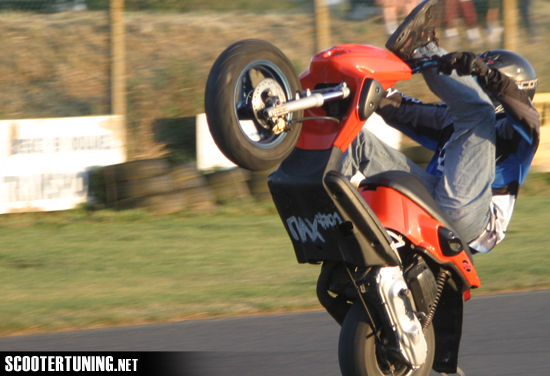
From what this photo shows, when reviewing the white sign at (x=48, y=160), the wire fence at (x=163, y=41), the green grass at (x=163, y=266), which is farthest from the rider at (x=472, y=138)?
the wire fence at (x=163, y=41)

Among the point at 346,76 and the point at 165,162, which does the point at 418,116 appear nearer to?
the point at 346,76

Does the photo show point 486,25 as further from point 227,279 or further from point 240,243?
point 227,279

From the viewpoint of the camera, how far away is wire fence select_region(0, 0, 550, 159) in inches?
368

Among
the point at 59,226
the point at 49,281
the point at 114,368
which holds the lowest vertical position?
the point at 59,226

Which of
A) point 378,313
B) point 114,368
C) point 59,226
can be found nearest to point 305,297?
point 114,368

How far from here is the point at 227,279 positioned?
5.87 metres

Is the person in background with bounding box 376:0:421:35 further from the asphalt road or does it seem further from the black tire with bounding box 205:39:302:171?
the black tire with bounding box 205:39:302:171

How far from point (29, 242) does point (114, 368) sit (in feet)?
12.9

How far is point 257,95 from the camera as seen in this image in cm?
277

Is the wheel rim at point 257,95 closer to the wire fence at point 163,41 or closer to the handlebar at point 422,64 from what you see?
the handlebar at point 422,64

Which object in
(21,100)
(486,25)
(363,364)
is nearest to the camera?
(363,364)

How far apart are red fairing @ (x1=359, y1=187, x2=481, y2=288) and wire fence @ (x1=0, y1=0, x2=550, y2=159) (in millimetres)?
6310

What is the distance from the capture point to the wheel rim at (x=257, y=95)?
9.08 feet

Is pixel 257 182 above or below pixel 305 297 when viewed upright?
below
